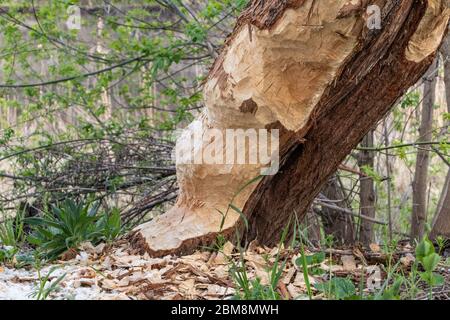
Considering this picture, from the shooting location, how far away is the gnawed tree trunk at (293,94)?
8.74 feet

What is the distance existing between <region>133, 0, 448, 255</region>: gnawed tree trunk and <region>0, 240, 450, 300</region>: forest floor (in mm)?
184

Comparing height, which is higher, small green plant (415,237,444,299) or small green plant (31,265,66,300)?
small green plant (415,237,444,299)

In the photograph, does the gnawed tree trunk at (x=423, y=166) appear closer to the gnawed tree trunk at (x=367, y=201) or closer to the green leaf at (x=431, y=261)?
the gnawed tree trunk at (x=367, y=201)

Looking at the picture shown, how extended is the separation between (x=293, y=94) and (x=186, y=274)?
959mm

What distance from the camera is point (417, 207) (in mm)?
5559

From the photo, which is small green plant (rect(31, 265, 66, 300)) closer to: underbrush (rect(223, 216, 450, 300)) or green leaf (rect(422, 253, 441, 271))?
underbrush (rect(223, 216, 450, 300))

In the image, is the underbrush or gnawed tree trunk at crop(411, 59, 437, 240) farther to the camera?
gnawed tree trunk at crop(411, 59, 437, 240)

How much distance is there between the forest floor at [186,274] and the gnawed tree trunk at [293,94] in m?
0.18

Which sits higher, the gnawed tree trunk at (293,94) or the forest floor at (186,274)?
the gnawed tree trunk at (293,94)

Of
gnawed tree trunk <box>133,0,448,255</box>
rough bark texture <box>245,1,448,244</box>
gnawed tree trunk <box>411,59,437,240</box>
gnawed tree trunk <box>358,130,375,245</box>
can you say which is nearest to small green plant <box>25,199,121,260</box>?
gnawed tree trunk <box>133,0,448,255</box>

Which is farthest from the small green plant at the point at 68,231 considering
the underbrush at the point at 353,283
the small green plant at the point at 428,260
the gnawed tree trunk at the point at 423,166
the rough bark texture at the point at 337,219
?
the gnawed tree trunk at the point at 423,166

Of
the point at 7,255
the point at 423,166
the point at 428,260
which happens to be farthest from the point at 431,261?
the point at 423,166

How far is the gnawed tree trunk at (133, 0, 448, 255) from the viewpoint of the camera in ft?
8.74

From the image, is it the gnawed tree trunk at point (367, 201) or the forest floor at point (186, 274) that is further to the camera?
the gnawed tree trunk at point (367, 201)
